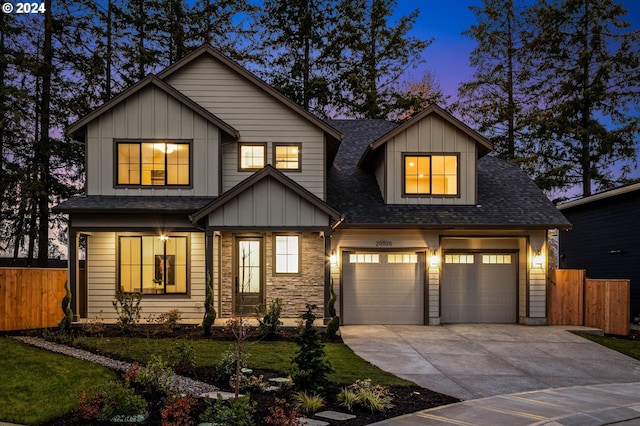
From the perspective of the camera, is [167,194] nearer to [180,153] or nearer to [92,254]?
[180,153]

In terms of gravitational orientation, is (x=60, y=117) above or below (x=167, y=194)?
above

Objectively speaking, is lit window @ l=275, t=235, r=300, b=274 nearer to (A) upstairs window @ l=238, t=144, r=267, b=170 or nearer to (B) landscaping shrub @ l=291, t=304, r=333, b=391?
(A) upstairs window @ l=238, t=144, r=267, b=170

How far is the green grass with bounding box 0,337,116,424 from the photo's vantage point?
7758 millimetres

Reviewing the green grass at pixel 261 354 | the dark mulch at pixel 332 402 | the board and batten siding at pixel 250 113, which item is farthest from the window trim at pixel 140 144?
the dark mulch at pixel 332 402

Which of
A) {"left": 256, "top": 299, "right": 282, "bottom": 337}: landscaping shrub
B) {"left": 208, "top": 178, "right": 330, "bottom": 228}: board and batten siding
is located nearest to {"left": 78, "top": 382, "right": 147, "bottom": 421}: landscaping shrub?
{"left": 256, "top": 299, "right": 282, "bottom": 337}: landscaping shrub

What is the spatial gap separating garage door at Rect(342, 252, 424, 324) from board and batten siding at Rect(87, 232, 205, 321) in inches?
167

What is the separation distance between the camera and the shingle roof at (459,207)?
16.9 m

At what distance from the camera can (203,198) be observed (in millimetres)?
16844

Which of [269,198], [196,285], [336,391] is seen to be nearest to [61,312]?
[196,285]

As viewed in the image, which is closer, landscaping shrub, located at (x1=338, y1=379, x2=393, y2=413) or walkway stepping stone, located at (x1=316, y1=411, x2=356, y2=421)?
walkway stepping stone, located at (x1=316, y1=411, x2=356, y2=421)

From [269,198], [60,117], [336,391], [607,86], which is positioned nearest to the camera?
[336,391]

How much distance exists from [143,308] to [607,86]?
22463mm

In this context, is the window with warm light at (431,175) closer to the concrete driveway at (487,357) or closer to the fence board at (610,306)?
the concrete driveway at (487,357)

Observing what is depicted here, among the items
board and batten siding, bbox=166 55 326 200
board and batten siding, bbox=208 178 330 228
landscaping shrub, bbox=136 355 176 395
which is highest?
board and batten siding, bbox=166 55 326 200
